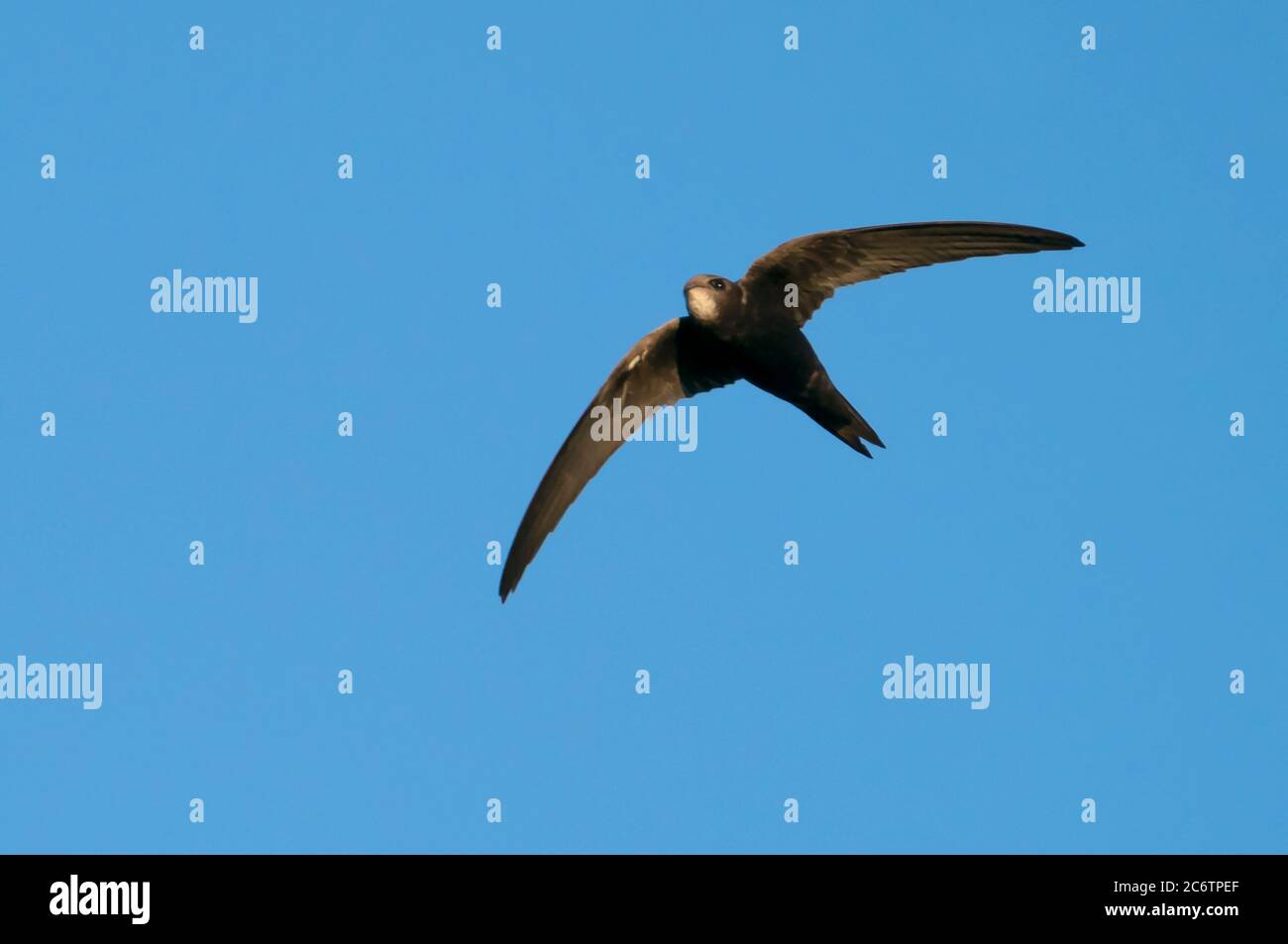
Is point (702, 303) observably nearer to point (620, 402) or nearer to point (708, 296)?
point (708, 296)

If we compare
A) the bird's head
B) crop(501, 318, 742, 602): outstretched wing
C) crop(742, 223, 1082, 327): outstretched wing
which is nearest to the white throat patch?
the bird's head

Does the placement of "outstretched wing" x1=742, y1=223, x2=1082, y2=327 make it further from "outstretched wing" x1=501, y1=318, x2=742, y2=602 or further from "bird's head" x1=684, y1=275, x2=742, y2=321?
"outstretched wing" x1=501, y1=318, x2=742, y2=602

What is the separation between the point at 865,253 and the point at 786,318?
96 cm

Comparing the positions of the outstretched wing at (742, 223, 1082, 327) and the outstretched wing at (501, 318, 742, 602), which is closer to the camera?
the outstretched wing at (742, 223, 1082, 327)

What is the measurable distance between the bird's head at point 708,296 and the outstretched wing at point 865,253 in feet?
0.83

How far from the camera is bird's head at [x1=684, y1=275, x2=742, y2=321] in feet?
50.2

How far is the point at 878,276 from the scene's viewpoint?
1608 cm

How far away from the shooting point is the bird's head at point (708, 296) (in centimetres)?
1531

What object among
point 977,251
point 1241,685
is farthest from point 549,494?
point 1241,685

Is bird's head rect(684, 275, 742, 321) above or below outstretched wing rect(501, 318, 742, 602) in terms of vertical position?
above

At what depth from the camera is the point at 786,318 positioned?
15766 mm

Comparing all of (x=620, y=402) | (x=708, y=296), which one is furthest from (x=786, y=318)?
(x=620, y=402)

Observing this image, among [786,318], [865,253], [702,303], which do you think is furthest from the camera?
[865,253]

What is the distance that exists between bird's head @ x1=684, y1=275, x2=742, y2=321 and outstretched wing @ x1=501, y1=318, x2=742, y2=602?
0.85m
